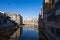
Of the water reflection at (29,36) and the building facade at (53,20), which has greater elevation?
the building facade at (53,20)

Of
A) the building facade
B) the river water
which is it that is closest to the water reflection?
the river water

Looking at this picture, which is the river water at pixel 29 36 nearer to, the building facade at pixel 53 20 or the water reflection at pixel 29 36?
the water reflection at pixel 29 36

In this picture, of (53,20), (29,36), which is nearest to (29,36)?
(29,36)

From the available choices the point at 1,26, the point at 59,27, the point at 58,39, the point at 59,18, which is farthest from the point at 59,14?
the point at 1,26

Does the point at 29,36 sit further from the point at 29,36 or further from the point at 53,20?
the point at 53,20

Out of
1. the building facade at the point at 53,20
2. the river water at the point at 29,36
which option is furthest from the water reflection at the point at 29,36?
the building facade at the point at 53,20

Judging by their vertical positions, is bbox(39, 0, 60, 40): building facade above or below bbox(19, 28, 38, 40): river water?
above

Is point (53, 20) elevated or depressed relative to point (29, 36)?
elevated

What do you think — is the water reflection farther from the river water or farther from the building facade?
the building facade

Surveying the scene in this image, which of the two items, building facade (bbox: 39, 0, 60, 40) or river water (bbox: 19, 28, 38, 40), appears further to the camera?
river water (bbox: 19, 28, 38, 40)

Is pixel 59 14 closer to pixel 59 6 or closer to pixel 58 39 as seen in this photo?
pixel 59 6

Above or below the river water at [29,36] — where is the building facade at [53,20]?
above

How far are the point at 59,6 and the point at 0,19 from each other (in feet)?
118

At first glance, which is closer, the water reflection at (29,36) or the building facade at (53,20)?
the building facade at (53,20)
